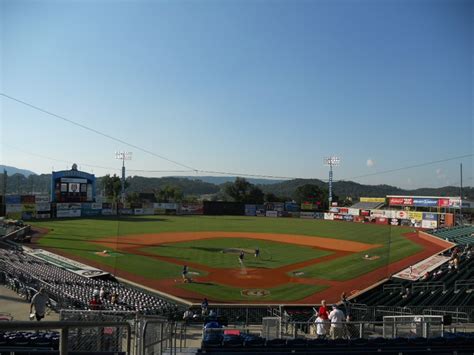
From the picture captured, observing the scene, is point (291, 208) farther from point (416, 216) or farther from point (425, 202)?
point (416, 216)

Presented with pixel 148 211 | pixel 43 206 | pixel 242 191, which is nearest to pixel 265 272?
pixel 43 206

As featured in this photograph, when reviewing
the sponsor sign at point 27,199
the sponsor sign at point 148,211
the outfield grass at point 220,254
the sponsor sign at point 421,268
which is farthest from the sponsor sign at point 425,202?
the sponsor sign at point 27,199

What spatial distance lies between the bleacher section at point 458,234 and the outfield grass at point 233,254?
58.8ft

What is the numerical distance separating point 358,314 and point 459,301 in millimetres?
5617

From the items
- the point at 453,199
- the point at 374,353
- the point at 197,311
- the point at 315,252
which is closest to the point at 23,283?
the point at 197,311

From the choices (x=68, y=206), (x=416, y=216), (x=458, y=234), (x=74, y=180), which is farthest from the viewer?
(x=74, y=180)

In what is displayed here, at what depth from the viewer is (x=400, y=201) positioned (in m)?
80.7

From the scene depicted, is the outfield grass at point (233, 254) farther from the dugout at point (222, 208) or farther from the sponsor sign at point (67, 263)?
the dugout at point (222, 208)

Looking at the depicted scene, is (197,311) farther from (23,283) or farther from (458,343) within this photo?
(458,343)

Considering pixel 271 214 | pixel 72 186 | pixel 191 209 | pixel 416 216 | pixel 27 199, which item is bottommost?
pixel 271 214

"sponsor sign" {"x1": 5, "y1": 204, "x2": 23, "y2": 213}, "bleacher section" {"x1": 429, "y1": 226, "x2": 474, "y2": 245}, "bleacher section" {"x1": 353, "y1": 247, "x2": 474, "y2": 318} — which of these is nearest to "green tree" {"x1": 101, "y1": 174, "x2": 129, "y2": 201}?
"sponsor sign" {"x1": 5, "y1": 204, "x2": 23, "y2": 213}

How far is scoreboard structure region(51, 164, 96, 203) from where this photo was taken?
225ft

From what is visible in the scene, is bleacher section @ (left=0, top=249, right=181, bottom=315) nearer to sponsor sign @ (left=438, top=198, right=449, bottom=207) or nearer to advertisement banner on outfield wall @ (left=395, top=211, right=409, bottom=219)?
advertisement banner on outfield wall @ (left=395, top=211, right=409, bottom=219)

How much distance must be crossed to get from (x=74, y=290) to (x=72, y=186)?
5462cm
